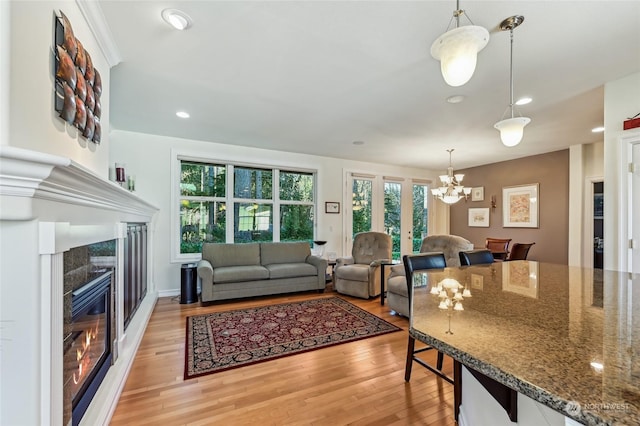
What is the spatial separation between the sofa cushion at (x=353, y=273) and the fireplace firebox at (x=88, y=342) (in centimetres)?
310

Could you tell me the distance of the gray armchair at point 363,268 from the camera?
4.26 meters

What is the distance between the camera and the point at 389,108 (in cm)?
333

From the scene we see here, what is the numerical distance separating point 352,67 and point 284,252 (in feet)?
11.0

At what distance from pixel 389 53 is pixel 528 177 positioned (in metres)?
5.11

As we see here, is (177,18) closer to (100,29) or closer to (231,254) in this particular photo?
(100,29)

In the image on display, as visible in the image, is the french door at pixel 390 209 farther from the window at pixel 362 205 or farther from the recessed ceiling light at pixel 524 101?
the recessed ceiling light at pixel 524 101

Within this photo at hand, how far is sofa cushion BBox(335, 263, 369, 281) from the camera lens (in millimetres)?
4250

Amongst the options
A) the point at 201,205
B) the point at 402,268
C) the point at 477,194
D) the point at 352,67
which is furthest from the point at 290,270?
the point at 477,194

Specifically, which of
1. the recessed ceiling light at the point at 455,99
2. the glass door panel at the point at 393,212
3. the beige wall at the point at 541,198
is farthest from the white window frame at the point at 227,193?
→ the beige wall at the point at 541,198

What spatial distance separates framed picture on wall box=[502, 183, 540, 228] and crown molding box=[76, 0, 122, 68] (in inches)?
269

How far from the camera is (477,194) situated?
6.62 meters

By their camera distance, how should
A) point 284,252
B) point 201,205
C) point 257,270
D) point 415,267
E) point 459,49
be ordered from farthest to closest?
point 284,252
point 201,205
point 257,270
point 415,267
point 459,49

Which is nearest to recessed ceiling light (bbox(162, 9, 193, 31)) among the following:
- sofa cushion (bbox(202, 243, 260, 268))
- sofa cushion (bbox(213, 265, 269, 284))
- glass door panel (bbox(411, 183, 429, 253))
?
sofa cushion (bbox(213, 265, 269, 284))

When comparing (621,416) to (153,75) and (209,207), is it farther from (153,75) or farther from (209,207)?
(209,207)
